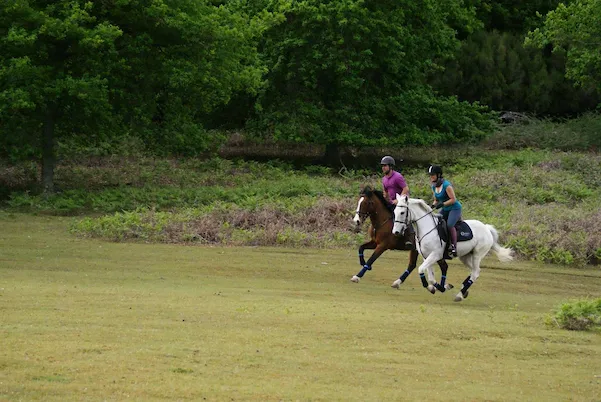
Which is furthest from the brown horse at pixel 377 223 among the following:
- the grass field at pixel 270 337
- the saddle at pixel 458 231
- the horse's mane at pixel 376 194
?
the saddle at pixel 458 231

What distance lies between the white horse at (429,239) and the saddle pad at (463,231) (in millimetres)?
86

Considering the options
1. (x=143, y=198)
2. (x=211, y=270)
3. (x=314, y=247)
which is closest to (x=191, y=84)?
(x=143, y=198)

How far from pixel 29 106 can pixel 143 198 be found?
17.2 ft

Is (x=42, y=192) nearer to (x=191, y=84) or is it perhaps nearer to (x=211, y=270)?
(x=191, y=84)

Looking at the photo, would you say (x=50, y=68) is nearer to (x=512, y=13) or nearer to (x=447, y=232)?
(x=447, y=232)

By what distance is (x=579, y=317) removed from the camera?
16.1m

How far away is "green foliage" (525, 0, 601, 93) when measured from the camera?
160 ft

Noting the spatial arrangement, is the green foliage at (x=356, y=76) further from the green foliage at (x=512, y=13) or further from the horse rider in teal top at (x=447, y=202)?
the horse rider in teal top at (x=447, y=202)

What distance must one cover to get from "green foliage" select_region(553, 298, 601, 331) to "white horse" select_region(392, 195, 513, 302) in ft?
11.5

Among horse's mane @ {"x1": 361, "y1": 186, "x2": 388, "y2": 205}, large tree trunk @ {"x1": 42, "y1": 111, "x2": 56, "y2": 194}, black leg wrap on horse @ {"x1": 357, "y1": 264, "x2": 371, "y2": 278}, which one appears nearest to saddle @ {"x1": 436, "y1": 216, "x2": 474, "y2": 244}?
horse's mane @ {"x1": 361, "y1": 186, "x2": 388, "y2": 205}

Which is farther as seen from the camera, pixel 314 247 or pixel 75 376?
pixel 314 247

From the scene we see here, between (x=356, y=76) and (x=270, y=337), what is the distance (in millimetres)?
35666

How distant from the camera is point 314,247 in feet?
94.0

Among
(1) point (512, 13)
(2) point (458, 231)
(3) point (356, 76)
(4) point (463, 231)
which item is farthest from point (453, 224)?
(1) point (512, 13)
